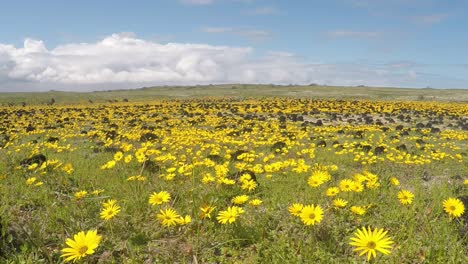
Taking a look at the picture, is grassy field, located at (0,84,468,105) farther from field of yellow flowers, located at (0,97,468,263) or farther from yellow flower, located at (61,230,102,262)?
yellow flower, located at (61,230,102,262)

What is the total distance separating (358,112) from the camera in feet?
102

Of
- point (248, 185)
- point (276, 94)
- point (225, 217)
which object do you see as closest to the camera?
point (225, 217)

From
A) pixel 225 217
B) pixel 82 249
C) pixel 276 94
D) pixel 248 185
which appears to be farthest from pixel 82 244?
pixel 276 94

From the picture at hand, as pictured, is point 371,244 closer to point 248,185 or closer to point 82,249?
point 82,249

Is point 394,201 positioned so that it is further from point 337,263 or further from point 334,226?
point 337,263

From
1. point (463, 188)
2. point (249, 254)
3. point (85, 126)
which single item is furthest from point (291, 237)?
point (85, 126)

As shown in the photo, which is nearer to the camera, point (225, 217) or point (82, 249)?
point (82, 249)

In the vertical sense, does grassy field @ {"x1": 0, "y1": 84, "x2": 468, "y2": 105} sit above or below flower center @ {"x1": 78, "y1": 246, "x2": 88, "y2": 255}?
above

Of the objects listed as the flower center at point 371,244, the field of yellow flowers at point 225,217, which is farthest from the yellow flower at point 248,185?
the flower center at point 371,244

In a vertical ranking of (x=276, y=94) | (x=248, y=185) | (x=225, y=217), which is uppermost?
(x=276, y=94)

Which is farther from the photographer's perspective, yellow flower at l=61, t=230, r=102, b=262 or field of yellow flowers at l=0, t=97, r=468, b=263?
field of yellow flowers at l=0, t=97, r=468, b=263

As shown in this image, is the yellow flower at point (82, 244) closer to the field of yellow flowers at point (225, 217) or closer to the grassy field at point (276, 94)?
the field of yellow flowers at point (225, 217)

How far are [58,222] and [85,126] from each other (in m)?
17.9

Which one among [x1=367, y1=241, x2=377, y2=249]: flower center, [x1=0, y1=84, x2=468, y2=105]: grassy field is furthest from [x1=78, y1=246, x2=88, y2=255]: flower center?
[x1=0, y1=84, x2=468, y2=105]: grassy field
